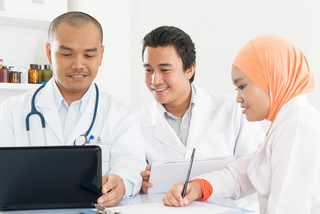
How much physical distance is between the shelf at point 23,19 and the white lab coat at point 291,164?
2193 mm

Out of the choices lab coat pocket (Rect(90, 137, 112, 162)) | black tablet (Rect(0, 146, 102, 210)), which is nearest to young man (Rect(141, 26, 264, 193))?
lab coat pocket (Rect(90, 137, 112, 162))

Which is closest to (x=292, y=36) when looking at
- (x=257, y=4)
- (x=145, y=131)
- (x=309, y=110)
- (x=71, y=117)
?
(x=257, y=4)

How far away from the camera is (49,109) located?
5.33 ft

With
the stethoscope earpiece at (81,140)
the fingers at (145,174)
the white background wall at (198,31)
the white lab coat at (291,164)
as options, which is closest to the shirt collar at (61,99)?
the stethoscope earpiece at (81,140)

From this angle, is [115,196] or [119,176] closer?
[115,196]

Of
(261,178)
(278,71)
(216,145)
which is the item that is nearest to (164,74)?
(216,145)

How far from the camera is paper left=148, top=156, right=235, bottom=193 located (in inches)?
55.3

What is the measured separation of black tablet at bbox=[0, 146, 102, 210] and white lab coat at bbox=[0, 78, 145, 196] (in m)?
0.41

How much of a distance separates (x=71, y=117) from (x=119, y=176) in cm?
41

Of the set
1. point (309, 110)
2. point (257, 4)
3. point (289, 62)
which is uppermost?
point (257, 4)


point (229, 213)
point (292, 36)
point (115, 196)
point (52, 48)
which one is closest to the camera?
point (229, 213)

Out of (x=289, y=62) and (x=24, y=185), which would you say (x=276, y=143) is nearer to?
(x=289, y=62)

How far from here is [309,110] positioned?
3.77 ft

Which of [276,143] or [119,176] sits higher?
[276,143]
